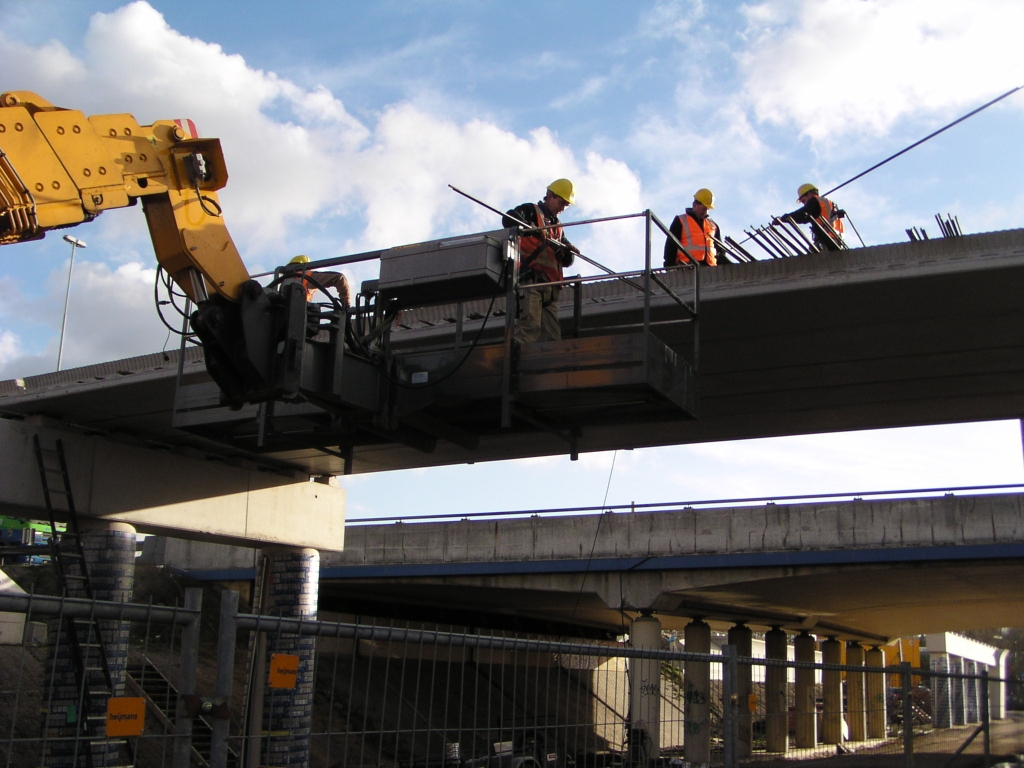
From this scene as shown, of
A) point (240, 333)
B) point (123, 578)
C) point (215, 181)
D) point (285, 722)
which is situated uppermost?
point (215, 181)

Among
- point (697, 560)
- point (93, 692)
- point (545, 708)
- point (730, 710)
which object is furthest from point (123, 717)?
point (697, 560)

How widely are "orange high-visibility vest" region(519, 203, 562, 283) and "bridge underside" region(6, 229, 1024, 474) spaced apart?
802mm

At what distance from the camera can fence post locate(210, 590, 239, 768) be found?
438 cm

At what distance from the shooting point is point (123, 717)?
4.16 m

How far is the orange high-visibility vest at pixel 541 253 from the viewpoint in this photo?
10.0m

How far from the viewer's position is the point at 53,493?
45.4 ft

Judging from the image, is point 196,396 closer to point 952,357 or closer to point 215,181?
point 215,181

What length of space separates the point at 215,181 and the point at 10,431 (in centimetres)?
607

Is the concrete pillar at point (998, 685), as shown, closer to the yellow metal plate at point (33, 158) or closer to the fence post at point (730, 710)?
the fence post at point (730, 710)

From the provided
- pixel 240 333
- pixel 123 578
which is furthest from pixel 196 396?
pixel 123 578

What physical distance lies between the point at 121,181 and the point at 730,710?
6823 millimetres

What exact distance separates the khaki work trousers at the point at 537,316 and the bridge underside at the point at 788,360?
2.17 feet

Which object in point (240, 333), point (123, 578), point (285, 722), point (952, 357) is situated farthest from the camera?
point (285, 722)

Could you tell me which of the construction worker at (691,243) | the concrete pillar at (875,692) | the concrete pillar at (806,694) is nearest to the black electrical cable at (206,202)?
the construction worker at (691,243)
